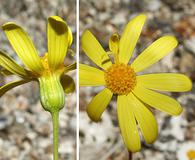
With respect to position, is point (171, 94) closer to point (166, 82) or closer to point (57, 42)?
point (166, 82)

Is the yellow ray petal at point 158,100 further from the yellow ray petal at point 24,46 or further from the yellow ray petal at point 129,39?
the yellow ray petal at point 24,46

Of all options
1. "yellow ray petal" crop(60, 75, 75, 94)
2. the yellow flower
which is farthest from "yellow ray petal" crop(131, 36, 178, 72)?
"yellow ray petal" crop(60, 75, 75, 94)

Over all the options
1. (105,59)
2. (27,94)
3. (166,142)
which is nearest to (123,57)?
(105,59)

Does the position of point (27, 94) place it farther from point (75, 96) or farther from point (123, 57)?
point (123, 57)

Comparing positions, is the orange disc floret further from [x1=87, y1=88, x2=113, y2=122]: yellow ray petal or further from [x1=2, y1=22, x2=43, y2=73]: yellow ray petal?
[x1=2, y1=22, x2=43, y2=73]: yellow ray petal

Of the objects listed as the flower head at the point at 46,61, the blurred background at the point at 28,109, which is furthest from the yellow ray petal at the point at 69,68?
the blurred background at the point at 28,109

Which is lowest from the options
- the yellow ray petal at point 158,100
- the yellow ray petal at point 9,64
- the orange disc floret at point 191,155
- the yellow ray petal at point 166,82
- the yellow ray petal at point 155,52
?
the orange disc floret at point 191,155

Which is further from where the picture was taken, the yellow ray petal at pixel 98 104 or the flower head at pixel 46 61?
the yellow ray petal at pixel 98 104

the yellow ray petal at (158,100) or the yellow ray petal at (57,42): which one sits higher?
the yellow ray petal at (57,42)
